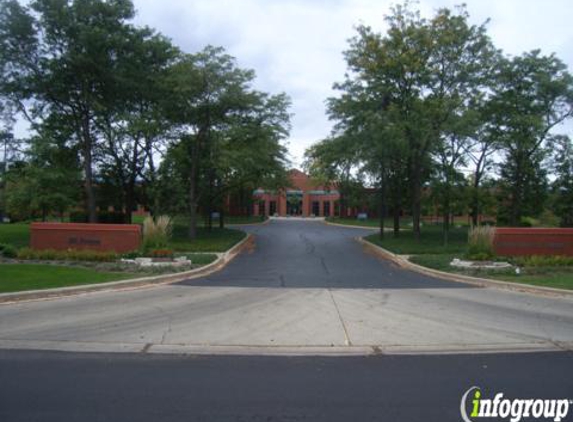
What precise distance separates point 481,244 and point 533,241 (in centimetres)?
326

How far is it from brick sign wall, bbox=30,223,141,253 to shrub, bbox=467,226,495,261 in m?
11.7

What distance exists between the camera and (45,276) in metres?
11.8

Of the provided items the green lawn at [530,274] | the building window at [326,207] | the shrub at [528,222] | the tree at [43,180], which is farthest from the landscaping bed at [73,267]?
the building window at [326,207]

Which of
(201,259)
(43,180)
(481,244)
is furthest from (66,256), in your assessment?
(481,244)

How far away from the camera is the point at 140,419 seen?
4203mm

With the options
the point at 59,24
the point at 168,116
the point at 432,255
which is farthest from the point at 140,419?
the point at 59,24

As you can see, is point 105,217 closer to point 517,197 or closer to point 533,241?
point 533,241

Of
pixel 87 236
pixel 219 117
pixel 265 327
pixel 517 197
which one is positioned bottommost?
pixel 265 327

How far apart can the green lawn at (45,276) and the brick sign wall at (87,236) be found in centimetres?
340

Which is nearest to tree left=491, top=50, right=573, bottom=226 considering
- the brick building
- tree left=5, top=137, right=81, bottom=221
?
tree left=5, top=137, right=81, bottom=221

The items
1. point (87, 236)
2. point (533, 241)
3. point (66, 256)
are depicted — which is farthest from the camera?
point (87, 236)

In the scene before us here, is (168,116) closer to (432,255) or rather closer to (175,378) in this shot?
(432,255)

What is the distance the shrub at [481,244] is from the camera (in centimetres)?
1495

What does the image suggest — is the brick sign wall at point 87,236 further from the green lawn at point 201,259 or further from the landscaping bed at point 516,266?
the landscaping bed at point 516,266
